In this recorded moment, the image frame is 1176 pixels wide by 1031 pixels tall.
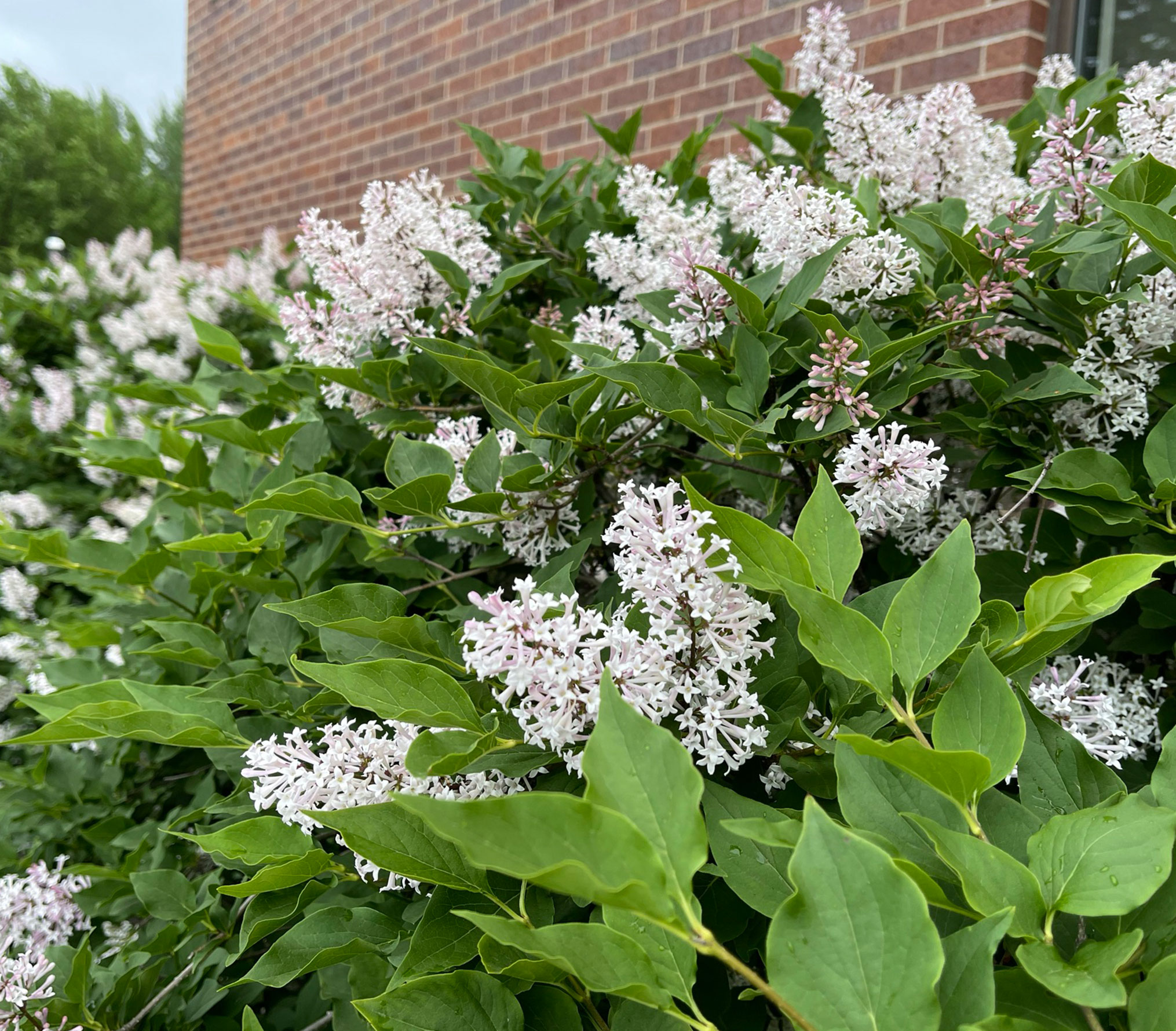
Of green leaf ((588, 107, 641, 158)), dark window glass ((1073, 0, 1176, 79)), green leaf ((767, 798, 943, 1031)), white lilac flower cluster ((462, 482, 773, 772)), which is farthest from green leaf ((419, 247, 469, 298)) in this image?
dark window glass ((1073, 0, 1176, 79))

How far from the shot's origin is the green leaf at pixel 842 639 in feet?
2.04

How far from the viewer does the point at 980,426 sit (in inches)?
39.8

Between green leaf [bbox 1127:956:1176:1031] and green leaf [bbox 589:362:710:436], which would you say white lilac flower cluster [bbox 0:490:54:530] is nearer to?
green leaf [bbox 589:362:710:436]

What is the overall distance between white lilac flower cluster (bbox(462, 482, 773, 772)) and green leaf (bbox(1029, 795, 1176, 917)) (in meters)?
0.22

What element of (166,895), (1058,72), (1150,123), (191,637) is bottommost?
(166,895)

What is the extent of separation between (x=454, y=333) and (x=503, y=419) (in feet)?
1.53

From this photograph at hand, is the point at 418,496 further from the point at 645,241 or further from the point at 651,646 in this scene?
the point at 645,241

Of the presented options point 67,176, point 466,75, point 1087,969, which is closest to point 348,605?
point 1087,969

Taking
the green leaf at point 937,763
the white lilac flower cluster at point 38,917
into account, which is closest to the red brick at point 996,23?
the green leaf at point 937,763

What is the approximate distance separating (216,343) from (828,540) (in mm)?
1440

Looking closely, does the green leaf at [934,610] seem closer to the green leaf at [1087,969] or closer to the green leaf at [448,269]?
the green leaf at [1087,969]

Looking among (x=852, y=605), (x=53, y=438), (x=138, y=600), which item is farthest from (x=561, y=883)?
(x=53, y=438)

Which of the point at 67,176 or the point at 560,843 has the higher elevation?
the point at 67,176

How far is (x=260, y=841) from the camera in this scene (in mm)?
810
